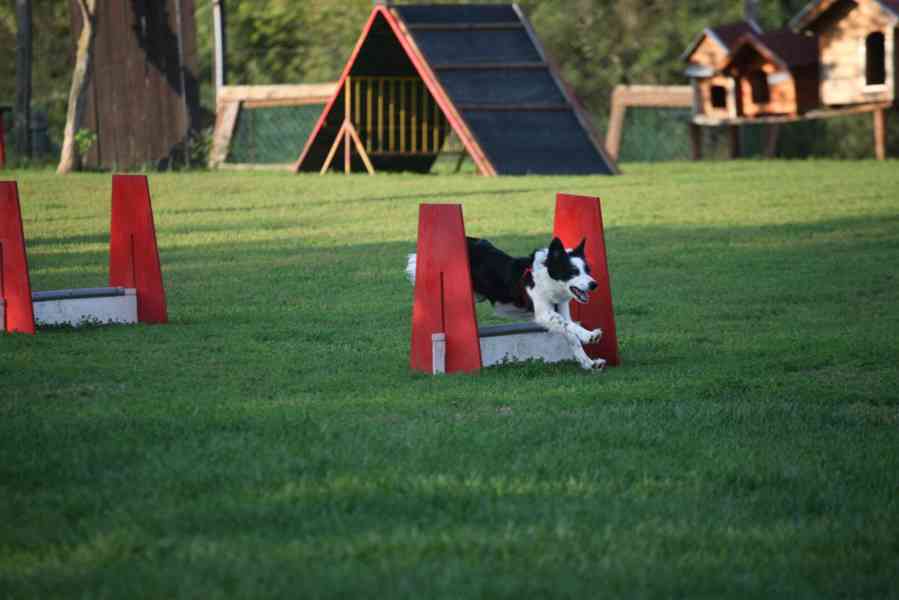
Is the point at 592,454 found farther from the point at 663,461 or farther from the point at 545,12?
the point at 545,12

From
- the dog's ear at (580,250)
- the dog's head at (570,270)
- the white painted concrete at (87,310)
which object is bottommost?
the white painted concrete at (87,310)

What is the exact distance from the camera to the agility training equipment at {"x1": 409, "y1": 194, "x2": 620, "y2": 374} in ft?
22.6

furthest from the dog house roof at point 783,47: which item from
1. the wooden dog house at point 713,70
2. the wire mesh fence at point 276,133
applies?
the wire mesh fence at point 276,133

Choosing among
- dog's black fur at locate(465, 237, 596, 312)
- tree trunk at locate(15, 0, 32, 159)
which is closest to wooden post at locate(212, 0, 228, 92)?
tree trunk at locate(15, 0, 32, 159)

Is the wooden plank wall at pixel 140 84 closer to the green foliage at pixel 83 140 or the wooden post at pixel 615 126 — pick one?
the green foliage at pixel 83 140

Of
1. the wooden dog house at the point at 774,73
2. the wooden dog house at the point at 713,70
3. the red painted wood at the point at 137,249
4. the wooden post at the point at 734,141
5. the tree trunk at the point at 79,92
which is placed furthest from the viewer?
the wooden post at the point at 734,141

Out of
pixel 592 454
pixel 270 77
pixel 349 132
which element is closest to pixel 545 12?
pixel 270 77

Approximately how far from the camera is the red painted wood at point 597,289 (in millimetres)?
7301

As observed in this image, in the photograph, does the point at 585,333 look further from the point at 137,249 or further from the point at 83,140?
the point at 83,140

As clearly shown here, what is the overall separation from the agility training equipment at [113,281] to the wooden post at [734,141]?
890 inches

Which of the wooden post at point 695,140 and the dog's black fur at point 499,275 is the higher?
the wooden post at point 695,140

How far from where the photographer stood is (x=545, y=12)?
40875 millimetres

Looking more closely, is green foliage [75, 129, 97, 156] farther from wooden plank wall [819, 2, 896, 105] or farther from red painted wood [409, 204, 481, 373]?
red painted wood [409, 204, 481, 373]

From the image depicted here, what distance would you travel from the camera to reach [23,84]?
89.0ft
